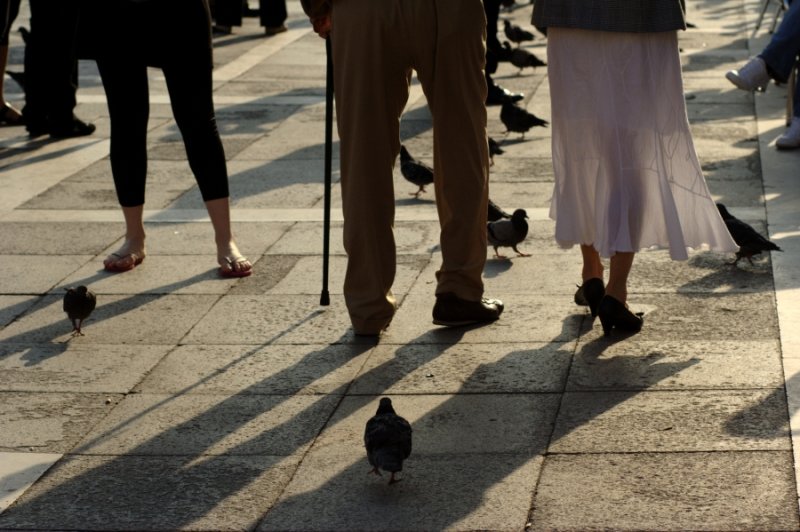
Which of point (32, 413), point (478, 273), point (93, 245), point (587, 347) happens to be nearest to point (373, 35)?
point (478, 273)

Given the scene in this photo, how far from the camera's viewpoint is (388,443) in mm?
4148

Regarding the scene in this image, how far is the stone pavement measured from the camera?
4160 millimetres

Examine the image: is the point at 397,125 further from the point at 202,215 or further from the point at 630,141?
the point at 202,215

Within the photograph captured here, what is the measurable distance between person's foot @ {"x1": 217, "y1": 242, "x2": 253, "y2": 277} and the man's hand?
1.53 metres

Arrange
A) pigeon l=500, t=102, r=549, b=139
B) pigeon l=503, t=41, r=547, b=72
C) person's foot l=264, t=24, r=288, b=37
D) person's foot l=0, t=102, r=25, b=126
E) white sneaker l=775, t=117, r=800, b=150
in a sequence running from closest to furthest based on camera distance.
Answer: white sneaker l=775, t=117, r=800, b=150 → pigeon l=500, t=102, r=549, b=139 → person's foot l=0, t=102, r=25, b=126 → pigeon l=503, t=41, r=547, b=72 → person's foot l=264, t=24, r=288, b=37

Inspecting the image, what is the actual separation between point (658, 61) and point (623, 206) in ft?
1.92

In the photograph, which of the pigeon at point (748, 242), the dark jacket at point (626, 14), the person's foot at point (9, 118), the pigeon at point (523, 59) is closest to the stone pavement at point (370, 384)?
the pigeon at point (748, 242)

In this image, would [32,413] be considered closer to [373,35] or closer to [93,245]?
[373,35]

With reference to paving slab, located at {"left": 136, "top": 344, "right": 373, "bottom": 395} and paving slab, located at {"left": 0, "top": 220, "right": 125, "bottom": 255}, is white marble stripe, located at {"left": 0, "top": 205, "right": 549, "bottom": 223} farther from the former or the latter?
→ paving slab, located at {"left": 136, "top": 344, "right": 373, "bottom": 395}

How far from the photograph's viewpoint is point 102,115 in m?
11.3

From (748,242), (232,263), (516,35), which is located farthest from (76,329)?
(516,35)

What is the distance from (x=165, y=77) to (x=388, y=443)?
304 centimetres

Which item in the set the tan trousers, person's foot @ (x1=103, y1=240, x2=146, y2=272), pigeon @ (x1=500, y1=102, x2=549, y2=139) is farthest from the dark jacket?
pigeon @ (x1=500, y1=102, x2=549, y2=139)

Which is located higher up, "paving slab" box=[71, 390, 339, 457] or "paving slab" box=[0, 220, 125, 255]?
"paving slab" box=[71, 390, 339, 457]
